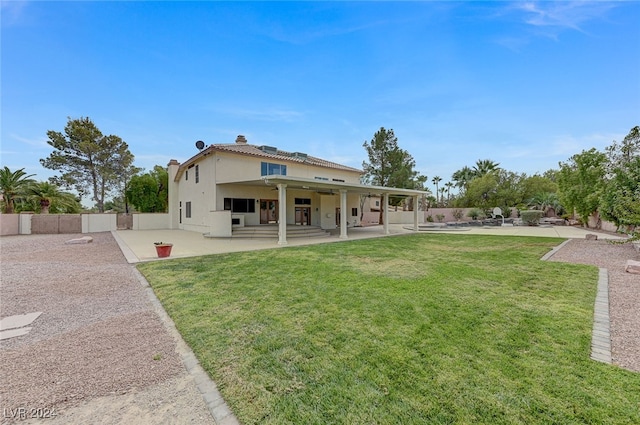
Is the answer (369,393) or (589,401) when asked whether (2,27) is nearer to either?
(369,393)

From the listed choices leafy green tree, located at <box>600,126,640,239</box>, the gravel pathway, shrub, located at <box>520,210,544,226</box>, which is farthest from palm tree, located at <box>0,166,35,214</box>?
shrub, located at <box>520,210,544,226</box>

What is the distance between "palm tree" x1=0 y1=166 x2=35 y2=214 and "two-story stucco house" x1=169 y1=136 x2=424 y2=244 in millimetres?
10195

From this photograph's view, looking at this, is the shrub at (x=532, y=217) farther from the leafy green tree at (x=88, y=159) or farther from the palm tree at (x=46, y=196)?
the leafy green tree at (x=88, y=159)

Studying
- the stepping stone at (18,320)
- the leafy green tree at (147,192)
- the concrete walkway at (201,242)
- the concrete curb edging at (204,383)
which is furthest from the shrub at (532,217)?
the leafy green tree at (147,192)

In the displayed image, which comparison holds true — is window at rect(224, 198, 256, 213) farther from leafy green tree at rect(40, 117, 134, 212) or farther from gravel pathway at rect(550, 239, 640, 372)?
leafy green tree at rect(40, 117, 134, 212)

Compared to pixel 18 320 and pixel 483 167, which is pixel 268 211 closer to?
pixel 18 320

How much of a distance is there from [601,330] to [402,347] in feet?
9.55

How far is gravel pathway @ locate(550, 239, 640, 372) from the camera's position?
10.4ft

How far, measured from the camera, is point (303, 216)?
71.5 ft

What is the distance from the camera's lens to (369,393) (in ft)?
8.01

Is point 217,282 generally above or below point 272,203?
below

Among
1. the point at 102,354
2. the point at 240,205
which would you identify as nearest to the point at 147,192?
the point at 240,205

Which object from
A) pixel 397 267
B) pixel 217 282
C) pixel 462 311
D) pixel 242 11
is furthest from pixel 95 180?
pixel 462 311

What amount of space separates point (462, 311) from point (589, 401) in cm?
201
